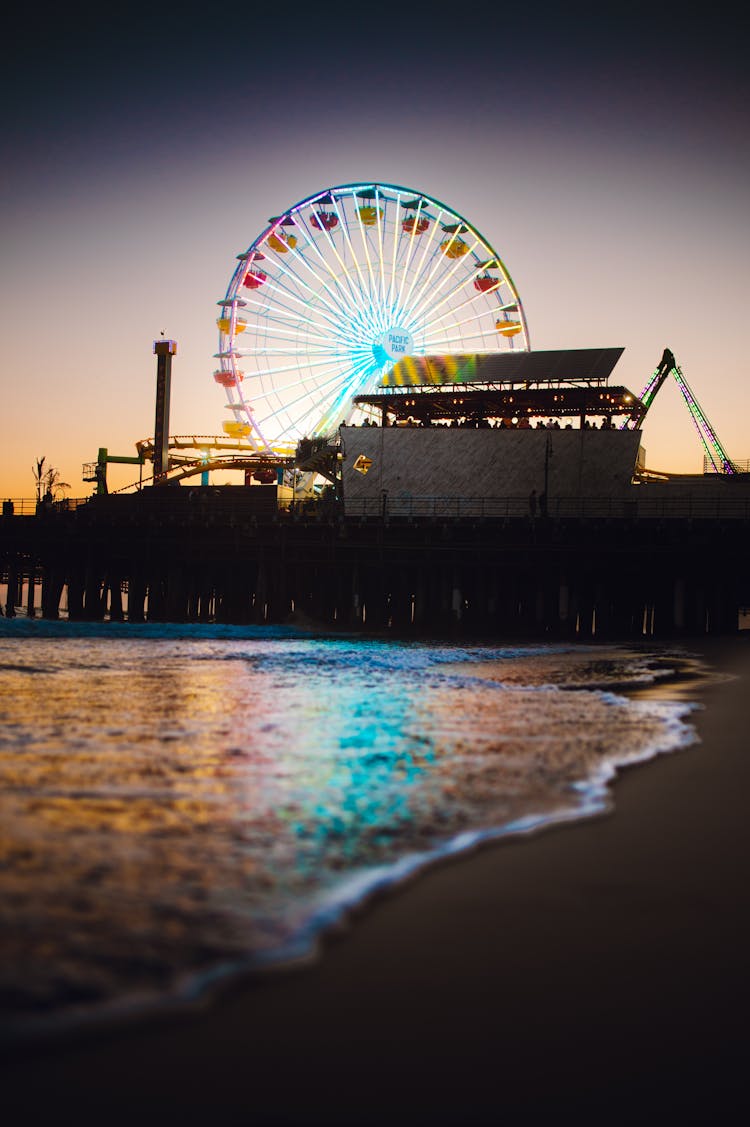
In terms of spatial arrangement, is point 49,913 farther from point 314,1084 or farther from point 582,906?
point 582,906

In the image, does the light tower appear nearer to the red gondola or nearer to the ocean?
the red gondola

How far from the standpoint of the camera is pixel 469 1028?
382 cm

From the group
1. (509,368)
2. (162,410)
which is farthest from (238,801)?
(162,410)

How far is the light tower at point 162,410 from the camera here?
65.9 meters

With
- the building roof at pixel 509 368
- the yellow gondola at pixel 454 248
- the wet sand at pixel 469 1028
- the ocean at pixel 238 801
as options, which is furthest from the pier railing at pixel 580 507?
the wet sand at pixel 469 1028

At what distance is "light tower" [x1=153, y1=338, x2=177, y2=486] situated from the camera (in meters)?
65.9

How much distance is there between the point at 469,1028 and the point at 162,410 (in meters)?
65.8

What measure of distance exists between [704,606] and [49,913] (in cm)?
3552

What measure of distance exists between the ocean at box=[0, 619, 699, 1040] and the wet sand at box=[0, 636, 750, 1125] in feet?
1.01

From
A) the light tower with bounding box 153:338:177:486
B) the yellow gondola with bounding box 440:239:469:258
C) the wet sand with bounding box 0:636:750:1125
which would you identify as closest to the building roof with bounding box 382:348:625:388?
the yellow gondola with bounding box 440:239:469:258

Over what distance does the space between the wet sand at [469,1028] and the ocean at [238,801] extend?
0.31 metres

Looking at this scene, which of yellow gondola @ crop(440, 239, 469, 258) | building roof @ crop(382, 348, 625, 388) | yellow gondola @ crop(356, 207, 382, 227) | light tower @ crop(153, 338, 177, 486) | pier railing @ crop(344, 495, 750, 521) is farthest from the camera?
light tower @ crop(153, 338, 177, 486)

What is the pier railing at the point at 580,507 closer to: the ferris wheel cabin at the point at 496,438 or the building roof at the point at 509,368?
the ferris wheel cabin at the point at 496,438

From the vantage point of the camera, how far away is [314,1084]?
135 inches
